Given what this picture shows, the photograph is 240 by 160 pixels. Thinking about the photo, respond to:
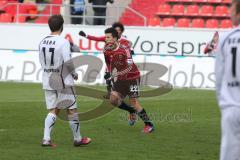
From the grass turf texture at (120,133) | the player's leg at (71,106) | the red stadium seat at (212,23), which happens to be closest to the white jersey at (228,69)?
the grass turf texture at (120,133)

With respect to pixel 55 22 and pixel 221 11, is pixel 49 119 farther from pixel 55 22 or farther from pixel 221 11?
pixel 221 11

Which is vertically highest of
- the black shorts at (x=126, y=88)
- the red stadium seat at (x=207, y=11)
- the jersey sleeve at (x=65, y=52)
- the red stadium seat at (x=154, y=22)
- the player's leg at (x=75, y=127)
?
the red stadium seat at (x=207, y=11)

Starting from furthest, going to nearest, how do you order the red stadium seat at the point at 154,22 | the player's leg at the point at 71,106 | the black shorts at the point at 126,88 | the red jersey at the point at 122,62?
the red stadium seat at the point at 154,22 < the black shorts at the point at 126,88 < the red jersey at the point at 122,62 < the player's leg at the point at 71,106

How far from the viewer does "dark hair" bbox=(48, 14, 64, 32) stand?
1108 cm

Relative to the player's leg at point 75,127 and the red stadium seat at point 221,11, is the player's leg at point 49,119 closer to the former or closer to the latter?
the player's leg at point 75,127

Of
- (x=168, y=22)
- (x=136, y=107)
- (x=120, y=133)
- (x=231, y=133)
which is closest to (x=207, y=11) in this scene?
(x=168, y=22)

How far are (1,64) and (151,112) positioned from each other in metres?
10.1

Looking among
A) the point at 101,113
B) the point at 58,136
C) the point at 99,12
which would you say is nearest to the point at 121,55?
the point at 58,136

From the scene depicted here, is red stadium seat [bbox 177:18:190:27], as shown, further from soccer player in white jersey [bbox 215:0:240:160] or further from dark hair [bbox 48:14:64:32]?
soccer player in white jersey [bbox 215:0:240:160]

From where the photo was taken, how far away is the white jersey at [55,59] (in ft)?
36.9

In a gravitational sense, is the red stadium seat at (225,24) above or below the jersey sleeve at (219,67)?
above

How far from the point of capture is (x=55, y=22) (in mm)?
11102

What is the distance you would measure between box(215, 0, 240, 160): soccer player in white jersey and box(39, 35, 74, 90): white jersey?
4.78 meters

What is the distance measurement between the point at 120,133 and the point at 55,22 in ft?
10.3
